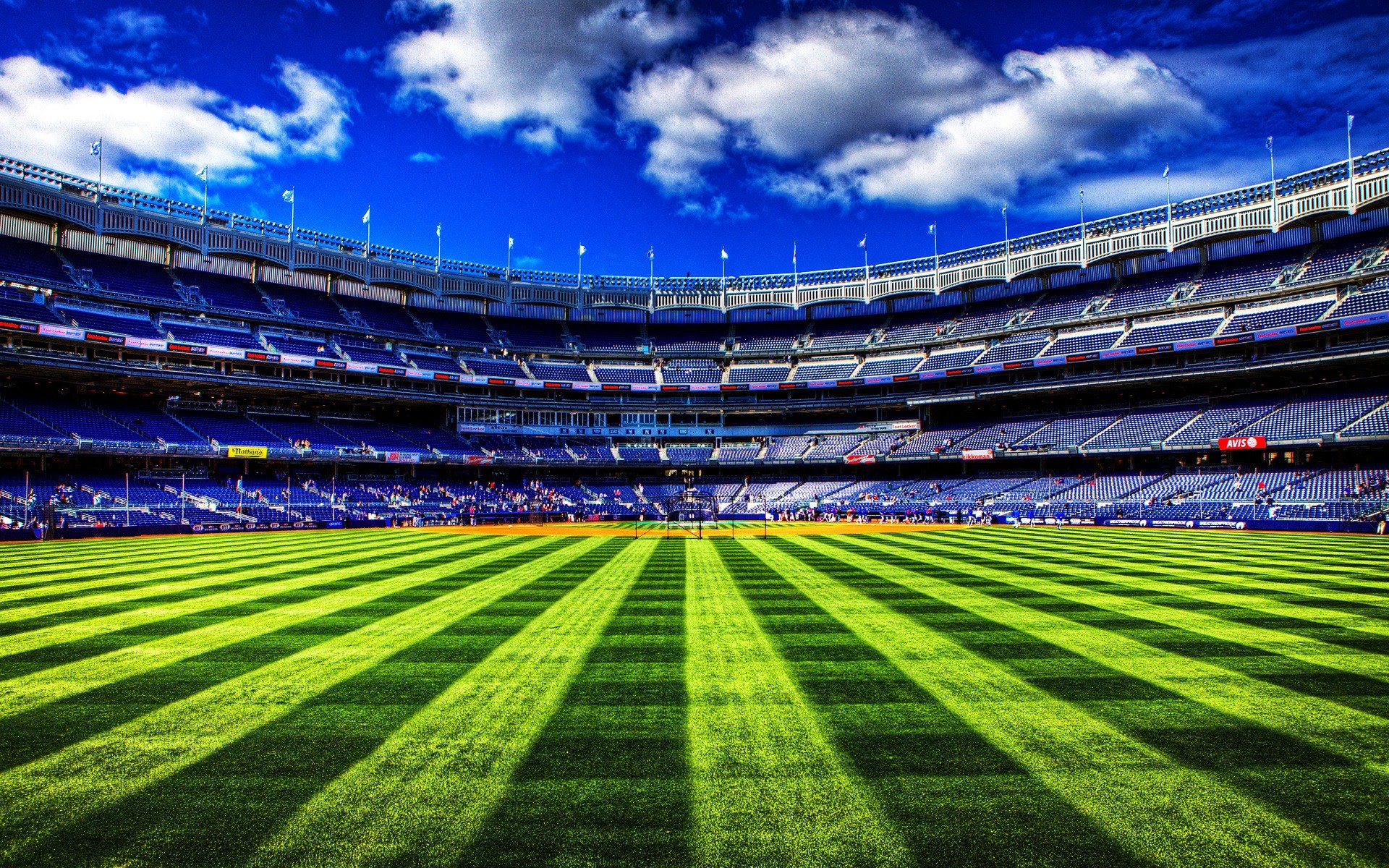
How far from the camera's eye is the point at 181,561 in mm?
22922

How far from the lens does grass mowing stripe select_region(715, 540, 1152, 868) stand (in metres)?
4.75

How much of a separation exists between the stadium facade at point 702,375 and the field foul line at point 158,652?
3333 centimetres

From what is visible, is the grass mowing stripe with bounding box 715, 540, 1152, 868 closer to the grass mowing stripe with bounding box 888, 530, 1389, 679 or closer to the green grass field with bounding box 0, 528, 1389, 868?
the green grass field with bounding box 0, 528, 1389, 868

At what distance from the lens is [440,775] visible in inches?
237

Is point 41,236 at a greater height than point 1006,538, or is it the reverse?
point 41,236

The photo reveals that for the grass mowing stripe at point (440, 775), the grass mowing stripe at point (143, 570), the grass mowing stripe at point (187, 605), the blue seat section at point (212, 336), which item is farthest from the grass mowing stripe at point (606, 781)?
the blue seat section at point (212, 336)

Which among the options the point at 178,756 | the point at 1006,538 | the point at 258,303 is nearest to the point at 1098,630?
the point at 178,756

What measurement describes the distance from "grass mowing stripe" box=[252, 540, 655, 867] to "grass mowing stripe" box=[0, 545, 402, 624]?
33.6 ft

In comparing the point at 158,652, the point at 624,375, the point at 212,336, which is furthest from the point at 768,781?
the point at 624,375

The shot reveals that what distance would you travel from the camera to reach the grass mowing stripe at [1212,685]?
6.71 meters

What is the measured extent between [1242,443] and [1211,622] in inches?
1773

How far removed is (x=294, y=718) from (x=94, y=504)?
48.3 meters

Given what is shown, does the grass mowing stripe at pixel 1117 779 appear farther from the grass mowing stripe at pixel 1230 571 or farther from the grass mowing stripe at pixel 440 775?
the grass mowing stripe at pixel 1230 571

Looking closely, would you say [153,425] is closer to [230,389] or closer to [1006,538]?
[230,389]
